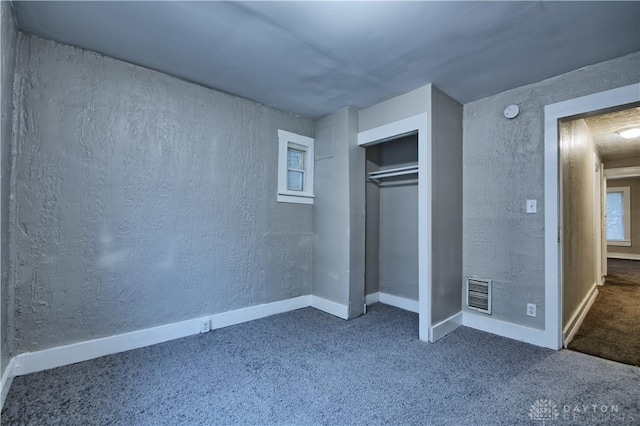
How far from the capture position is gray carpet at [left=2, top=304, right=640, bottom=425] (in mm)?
1567

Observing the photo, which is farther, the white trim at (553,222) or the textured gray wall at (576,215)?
the textured gray wall at (576,215)

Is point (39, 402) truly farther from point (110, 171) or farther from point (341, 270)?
point (341, 270)

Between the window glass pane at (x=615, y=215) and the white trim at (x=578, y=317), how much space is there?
20.9 feet

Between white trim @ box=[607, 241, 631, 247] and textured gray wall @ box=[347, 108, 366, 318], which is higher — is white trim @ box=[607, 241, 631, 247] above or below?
below

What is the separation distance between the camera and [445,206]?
9.21 feet

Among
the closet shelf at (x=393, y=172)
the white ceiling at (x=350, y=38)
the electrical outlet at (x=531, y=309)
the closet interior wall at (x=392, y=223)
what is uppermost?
the white ceiling at (x=350, y=38)

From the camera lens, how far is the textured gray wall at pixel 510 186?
8.31 ft

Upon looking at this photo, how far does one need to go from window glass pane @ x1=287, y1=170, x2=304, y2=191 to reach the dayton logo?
9.25ft

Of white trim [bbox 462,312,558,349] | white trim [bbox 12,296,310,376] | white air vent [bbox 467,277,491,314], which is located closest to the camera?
white trim [bbox 12,296,310,376]

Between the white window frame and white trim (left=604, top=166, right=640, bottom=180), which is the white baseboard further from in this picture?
the white window frame

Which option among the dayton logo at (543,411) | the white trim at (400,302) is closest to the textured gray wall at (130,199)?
the white trim at (400,302)

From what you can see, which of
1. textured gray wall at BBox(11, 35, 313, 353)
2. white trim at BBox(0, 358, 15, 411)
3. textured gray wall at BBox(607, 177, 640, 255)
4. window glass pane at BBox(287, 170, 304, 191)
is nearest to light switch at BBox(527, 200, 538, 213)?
window glass pane at BBox(287, 170, 304, 191)

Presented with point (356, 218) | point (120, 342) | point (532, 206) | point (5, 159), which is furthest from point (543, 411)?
point (5, 159)

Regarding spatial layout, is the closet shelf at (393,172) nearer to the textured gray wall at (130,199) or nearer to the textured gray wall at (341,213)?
the textured gray wall at (341,213)
